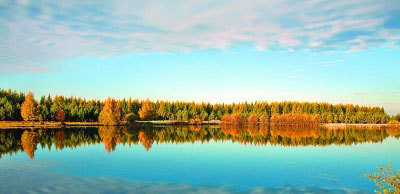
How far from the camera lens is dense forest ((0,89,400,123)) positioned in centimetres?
8081

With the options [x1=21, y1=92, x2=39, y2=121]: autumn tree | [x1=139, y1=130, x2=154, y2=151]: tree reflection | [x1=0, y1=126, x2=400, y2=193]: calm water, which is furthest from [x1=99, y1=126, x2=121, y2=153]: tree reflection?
[x1=21, y1=92, x2=39, y2=121]: autumn tree

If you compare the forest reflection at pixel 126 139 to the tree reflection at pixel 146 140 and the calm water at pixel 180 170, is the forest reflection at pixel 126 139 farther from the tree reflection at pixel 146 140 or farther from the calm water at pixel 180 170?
the calm water at pixel 180 170

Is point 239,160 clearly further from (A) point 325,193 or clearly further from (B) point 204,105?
(B) point 204,105

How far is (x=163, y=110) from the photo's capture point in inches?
4877

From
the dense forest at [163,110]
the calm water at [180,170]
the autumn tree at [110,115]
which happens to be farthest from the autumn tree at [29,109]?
the calm water at [180,170]

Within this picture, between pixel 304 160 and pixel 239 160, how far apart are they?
5947mm

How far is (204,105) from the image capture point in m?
139

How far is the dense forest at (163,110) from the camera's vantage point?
80812 millimetres

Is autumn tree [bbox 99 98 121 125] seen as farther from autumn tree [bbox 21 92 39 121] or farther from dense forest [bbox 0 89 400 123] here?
autumn tree [bbox 21 92 39 121]

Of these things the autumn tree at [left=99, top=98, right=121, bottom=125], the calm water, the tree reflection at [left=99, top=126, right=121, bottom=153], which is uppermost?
the autumn tree at [left=99, top=98, right=121, bottom=125]

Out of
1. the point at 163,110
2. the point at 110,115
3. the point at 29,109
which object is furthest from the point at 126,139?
the point at 163,110

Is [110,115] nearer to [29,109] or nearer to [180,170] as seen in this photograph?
[29,109]

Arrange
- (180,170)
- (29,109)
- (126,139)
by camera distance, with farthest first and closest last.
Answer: (29,109)
(126,139)
(180,170)

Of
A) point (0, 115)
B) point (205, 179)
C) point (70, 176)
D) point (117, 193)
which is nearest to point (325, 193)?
point (205, 179)
